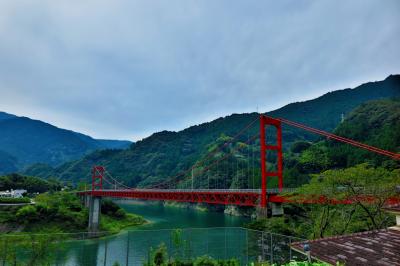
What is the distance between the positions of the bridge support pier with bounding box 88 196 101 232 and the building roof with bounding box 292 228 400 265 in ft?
137

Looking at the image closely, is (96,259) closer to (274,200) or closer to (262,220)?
(262,220)

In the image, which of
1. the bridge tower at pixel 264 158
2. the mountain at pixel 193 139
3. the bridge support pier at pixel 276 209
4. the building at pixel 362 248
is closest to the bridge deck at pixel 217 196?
the bridge support pier at pixel 276 209

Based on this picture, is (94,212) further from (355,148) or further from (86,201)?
(355,148)

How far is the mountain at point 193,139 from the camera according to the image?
122812 mm

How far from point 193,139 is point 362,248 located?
143347 mm

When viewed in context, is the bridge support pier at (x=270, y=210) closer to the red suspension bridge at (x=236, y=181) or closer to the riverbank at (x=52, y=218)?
the red suspension bridge at (x=236, y=181)

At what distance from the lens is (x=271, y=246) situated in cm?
1480

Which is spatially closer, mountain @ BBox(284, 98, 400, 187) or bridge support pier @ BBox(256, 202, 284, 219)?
bridge support pier @ BBox(256, 202, 284, 219)

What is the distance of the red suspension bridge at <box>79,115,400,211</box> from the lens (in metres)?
27.4

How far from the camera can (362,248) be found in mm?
6551

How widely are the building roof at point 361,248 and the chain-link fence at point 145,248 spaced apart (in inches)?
252

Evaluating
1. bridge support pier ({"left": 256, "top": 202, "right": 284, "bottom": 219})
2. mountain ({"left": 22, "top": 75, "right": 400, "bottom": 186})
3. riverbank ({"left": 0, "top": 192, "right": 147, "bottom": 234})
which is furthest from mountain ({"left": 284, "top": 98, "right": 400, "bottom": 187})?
mountain ({"left": 22, "top": 75, "right": 400, "bottom": 186})

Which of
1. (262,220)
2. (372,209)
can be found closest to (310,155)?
(262,220)

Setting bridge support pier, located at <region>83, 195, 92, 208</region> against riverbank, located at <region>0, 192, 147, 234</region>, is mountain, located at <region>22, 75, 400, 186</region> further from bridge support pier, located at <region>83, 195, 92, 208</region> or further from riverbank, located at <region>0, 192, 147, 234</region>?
riverbank, located at <region>0, 192, 147, 234</region>
